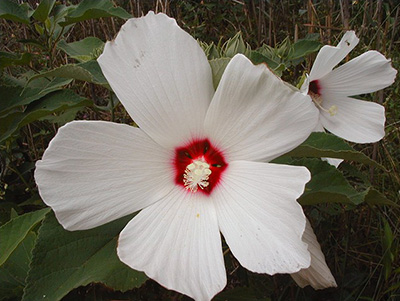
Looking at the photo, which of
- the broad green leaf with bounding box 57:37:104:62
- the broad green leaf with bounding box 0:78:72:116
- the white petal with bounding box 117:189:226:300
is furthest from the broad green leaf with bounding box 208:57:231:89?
the broad green leaf with bounding box 57:37:104:62

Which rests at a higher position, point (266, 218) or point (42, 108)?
point (266, 218)

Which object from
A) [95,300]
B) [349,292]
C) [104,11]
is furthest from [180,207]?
[349,292]

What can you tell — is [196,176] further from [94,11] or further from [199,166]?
[94,11]

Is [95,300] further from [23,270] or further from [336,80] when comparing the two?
[336,80]

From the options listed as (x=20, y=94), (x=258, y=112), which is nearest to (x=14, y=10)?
(x=20, y=94)

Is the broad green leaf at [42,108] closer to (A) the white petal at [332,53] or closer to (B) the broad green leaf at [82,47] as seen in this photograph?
(B) the broad green leaf at [82,47]

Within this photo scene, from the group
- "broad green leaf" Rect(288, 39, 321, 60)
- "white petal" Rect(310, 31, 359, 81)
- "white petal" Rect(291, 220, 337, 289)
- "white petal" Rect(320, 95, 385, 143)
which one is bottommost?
"white petal" Rect(291, 220, 337, 289)

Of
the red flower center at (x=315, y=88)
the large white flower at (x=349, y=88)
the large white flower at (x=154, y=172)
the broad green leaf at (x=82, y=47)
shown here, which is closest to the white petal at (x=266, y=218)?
the large white flower at (x=154, y=172)

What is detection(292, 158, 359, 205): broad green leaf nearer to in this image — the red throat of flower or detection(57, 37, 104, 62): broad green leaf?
the red throat of flower
